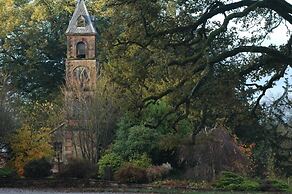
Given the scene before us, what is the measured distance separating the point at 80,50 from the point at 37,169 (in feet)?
68.4

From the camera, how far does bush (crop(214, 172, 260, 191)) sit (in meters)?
29.5

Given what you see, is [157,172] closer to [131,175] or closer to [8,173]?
[131,175]

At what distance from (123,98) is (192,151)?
18.2 m

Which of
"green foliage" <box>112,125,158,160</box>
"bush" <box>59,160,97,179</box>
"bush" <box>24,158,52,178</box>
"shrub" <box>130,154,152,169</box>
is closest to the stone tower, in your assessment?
"green foliage" <box>112,125,158,160</box>

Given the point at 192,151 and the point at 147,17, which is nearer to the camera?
the point at 147,17

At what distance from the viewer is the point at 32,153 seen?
122 ft

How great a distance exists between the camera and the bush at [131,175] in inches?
1273

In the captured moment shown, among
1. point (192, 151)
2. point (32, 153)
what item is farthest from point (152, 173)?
point (32, 153)

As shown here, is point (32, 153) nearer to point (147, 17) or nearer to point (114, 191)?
point (114, 191)

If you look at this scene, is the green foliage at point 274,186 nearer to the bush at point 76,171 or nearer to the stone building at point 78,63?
the bush at point 76,171

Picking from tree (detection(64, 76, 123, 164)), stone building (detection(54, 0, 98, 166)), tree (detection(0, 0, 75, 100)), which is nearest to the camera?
tree (detection(64, 76, 123, 164))

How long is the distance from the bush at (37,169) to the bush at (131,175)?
13.9 feet

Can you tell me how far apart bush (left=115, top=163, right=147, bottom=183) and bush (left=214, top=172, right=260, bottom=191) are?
13.3ft

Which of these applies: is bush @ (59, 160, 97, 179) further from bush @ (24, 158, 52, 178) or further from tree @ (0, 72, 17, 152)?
tree @ (0, 72, 17, 152)
